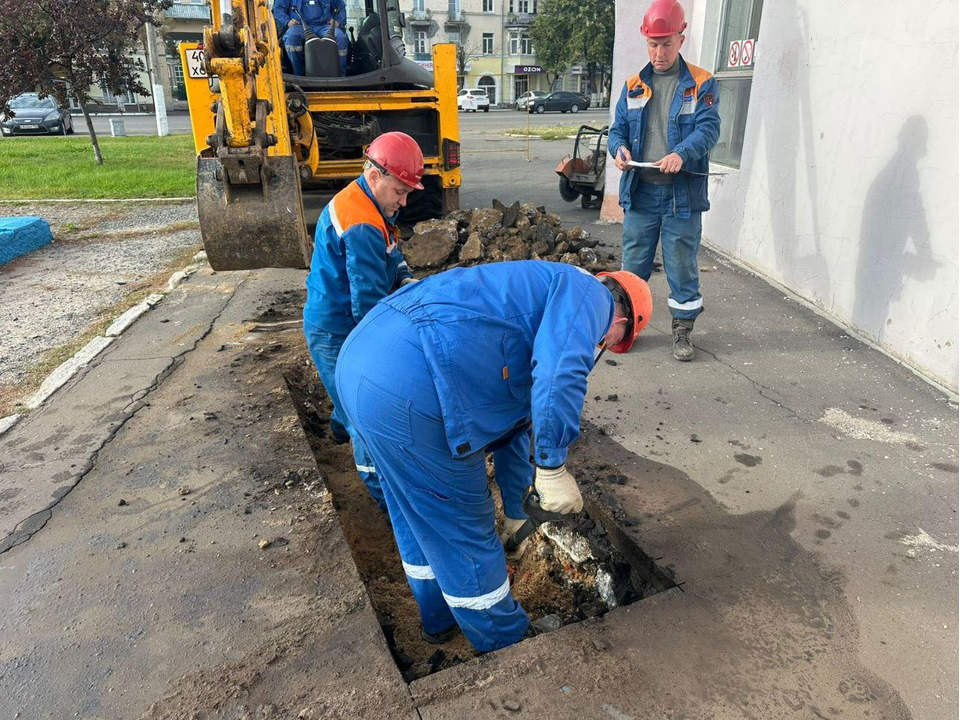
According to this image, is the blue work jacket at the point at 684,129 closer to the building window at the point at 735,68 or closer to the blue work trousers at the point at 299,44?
the building window at the point at 735,68

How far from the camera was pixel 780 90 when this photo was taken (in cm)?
600

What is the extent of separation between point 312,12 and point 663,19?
451 centimetres

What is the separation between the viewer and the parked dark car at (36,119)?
21203 millimetres

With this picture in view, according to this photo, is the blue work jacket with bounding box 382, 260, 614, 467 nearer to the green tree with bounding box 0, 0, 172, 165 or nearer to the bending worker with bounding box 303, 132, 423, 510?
the bending worker with bounding box 303, 132, 423, 510

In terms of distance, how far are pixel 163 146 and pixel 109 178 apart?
5.85m

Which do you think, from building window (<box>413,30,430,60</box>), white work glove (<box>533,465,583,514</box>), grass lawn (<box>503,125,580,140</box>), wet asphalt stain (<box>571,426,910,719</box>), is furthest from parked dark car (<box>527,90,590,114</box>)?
white work glove (<box>533,465,583,514</box>)

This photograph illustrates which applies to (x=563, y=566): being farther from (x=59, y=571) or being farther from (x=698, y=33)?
(x=698, y=33)

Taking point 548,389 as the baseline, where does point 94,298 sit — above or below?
below

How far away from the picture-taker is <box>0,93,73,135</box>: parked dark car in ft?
69.6

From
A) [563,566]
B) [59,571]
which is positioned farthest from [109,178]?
[563,566]

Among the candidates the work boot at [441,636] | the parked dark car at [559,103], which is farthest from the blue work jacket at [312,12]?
the parked dark car at [559,103]

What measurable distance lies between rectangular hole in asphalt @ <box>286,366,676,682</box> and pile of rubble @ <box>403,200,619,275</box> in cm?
366

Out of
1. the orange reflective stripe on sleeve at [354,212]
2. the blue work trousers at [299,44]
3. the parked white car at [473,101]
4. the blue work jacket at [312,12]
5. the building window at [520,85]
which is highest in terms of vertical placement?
the building window at [520,85]

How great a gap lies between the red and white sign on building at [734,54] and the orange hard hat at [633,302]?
19.8 feet
